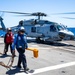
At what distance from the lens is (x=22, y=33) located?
26.4ft

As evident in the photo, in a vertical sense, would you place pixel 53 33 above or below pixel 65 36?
above

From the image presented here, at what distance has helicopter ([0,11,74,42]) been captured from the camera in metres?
20.2

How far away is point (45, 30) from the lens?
72.4 ft

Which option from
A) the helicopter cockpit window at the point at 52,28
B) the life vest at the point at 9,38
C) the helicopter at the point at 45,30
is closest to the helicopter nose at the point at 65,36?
the helicopter at the point at 45,30

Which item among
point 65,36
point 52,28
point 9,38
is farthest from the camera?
point 52,28

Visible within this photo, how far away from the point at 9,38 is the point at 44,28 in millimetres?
10603

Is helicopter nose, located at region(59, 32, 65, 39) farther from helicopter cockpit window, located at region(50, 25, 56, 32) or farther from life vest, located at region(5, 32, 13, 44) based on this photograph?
life vest, located at region(5, 32, 13, 44)

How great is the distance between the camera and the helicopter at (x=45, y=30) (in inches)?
797

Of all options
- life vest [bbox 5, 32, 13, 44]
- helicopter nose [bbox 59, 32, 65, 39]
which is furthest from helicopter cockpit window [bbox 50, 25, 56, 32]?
life vest [bbox 5, 32, 13, 44]

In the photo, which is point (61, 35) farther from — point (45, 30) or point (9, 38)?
point (9, 38)

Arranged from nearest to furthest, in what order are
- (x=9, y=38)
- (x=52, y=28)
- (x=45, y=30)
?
1. (x=9, y=38)
2. (x=52, y=28)
3. (x=45, y=30)

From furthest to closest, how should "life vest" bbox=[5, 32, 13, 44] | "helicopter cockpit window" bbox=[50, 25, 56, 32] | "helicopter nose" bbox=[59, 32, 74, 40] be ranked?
"helicopter cockpit window" bbox=[50, 25, 56, 32] < "helicopter nose" bbox=[59, 32, 74, 40] < "life vest" bbox=[5, 32, 13, 44]

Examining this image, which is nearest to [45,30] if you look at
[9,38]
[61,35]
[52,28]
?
[52,28]

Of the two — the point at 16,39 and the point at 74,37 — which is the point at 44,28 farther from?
the point at 16,39
